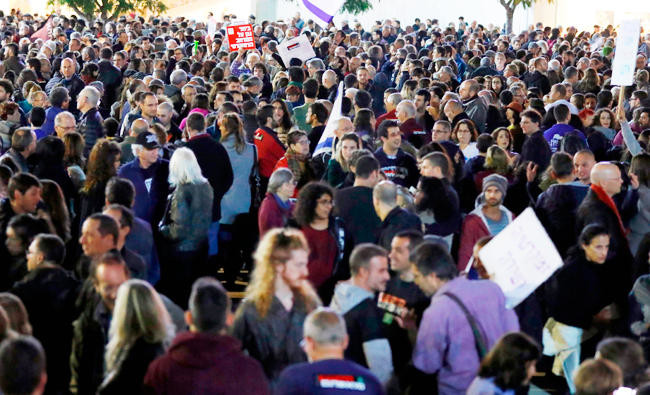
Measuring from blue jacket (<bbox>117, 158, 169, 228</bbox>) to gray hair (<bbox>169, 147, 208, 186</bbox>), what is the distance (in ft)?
2.04

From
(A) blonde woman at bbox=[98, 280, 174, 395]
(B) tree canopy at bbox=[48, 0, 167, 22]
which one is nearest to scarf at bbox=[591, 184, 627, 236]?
(A) blonde woman at bbox=[98, 280, 174, 395]

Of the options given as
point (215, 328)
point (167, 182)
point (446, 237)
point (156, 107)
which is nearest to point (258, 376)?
point (215, 328)

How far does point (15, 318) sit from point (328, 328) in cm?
171

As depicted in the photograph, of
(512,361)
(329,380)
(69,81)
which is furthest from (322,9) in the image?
(329,380)

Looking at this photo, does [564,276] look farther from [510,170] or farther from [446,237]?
[510,170]

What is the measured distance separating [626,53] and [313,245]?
773 centimetres

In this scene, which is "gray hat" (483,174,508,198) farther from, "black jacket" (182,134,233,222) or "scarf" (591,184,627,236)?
"black jacket" (182,134,233,222)

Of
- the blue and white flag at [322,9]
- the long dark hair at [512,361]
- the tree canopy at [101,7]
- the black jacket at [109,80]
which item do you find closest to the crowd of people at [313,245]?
the long dark hair at [512,361]

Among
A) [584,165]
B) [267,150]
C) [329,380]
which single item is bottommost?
[329,380]

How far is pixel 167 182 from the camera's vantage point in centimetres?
980

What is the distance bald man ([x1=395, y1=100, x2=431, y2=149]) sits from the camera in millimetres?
12492

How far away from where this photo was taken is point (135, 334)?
5.54 metres

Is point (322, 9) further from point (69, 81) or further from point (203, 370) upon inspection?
point (203, 370)

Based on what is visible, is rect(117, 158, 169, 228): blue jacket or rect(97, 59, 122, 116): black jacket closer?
rect(117, 158, 169, 228): blue jacket
